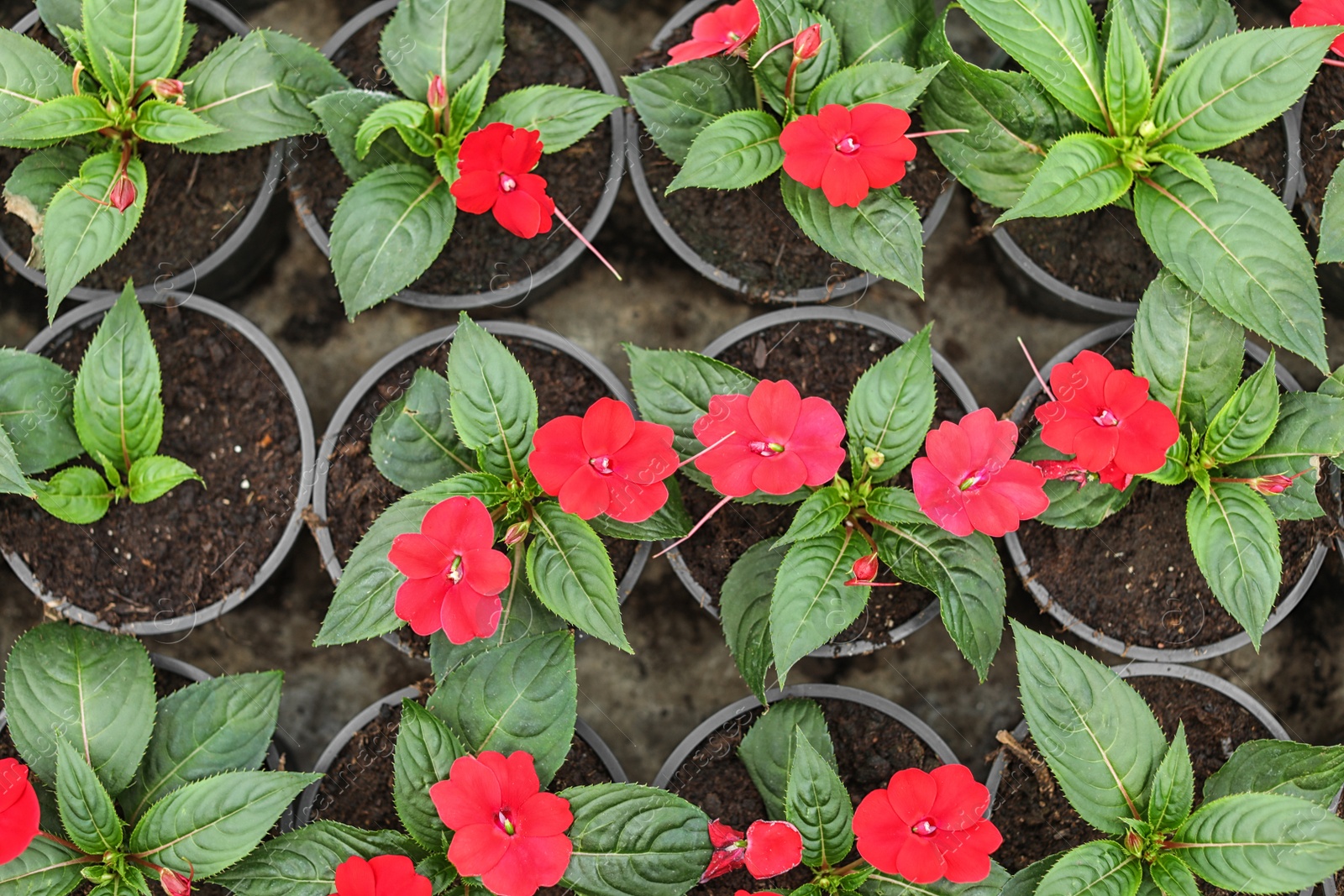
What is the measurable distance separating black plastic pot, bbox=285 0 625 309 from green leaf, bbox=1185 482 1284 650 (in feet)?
5.64

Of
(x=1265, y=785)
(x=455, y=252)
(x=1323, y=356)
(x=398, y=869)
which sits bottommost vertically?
(x=1265, y=785)

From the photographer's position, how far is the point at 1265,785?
94.8 inches

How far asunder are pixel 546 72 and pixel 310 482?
130 cm

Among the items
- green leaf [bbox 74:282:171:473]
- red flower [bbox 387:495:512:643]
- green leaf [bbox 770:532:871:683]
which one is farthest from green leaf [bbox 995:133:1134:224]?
green leaf [bbox 74:282:171:473]

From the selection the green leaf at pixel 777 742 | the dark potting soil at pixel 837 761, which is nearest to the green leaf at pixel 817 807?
the green leaf at pixel 777 742

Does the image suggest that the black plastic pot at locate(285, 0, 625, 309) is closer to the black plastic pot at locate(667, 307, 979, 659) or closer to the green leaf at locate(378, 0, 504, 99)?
the green leaf at locate(378, 0, 504, 99)

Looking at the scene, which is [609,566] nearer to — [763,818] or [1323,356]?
[763,818]

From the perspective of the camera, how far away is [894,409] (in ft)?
7.50

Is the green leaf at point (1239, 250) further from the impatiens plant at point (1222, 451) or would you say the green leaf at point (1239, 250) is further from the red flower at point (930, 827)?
the red flower at point (930, 827)

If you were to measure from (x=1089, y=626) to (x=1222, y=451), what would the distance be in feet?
1.91

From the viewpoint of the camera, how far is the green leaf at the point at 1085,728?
7.54 ft

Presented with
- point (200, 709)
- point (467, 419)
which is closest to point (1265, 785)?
point (467, 419)

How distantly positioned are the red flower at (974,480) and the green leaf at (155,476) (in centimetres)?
176

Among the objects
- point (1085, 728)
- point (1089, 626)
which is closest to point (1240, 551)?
point (1089, 626)
